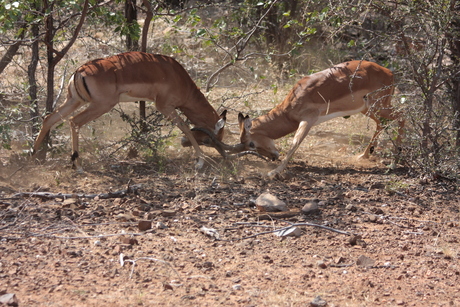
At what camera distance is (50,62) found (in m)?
7.14

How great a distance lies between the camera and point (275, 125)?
7844 mm

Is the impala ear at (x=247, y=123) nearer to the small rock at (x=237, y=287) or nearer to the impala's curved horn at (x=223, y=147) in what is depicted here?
the impala's curved horn at (x=223, y=147)

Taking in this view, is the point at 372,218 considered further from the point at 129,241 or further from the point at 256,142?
the point at 256,142

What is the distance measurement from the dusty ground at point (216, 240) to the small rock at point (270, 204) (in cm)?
12

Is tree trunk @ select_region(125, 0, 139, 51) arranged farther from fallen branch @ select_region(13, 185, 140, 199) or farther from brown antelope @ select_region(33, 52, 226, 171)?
fallen branch @ select_region(13, 185, 140, 199)

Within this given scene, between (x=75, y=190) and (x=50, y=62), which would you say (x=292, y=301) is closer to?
(x=75, y=190)

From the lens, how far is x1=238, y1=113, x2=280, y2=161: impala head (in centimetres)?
777

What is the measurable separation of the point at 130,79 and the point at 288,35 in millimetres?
6316

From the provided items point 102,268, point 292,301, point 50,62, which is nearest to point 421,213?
point 292,301

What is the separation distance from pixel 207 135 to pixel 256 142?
2.37 feet

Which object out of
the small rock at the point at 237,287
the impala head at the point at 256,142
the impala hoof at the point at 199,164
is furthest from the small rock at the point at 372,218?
the impala hoof at the point at 199,164

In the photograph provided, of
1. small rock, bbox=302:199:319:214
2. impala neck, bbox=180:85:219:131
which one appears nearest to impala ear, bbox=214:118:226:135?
impala neck, bbox=180:85:219:131

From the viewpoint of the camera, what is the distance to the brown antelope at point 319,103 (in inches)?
297

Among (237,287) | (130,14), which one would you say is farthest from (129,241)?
(130,14)
